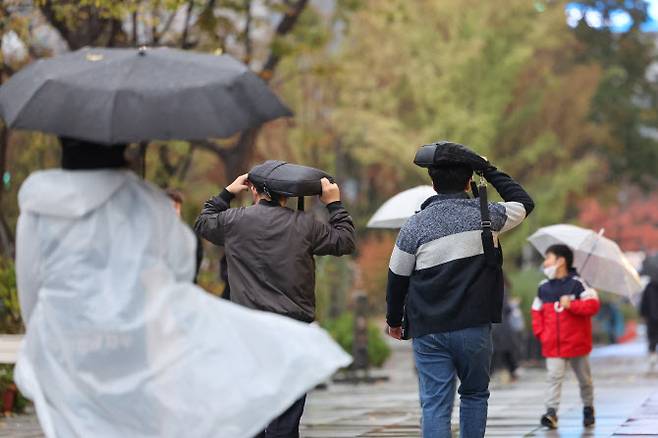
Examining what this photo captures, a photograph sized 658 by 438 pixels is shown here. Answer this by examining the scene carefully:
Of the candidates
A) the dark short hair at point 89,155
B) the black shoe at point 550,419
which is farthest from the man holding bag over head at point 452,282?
the black shoe at point 550,419

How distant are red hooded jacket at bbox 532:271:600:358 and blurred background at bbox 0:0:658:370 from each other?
8.30 meters

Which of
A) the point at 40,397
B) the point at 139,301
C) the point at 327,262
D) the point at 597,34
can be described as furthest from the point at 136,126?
the point at 597,34

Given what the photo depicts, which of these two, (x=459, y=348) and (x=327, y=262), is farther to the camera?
(x=327, y=262)

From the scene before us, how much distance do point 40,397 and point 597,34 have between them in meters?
47.9

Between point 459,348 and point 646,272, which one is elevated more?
point 459,348

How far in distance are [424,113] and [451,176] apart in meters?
30.9

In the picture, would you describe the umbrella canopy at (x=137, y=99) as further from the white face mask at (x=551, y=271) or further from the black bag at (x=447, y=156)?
the white face mask at (x=551, y=271)

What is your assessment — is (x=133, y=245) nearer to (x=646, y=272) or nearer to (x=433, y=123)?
(x=646, y=272)

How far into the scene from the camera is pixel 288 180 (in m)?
7.50

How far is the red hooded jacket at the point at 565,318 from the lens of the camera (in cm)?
1176

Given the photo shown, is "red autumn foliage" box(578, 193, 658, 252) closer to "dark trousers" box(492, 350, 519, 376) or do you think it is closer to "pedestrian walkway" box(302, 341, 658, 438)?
"pedestrian walkway" box(302, 341, 658, 438)

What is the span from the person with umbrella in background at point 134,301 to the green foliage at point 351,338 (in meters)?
18.4

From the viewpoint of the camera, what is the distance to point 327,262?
26688 mm

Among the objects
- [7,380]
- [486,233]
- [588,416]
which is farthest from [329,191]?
[7,380]
